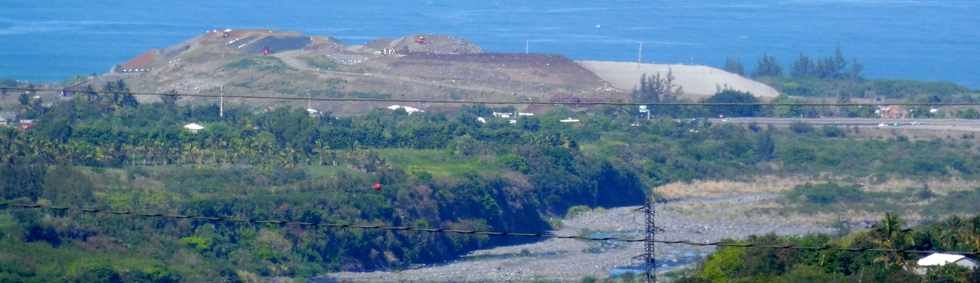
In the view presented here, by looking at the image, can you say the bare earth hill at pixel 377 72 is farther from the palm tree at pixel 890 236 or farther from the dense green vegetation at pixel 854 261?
the palm tree at pixel 890 236

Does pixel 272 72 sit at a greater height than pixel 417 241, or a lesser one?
greater

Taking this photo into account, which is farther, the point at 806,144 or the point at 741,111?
the point at 741,111

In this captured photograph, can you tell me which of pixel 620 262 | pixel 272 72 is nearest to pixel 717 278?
pixel 620 262

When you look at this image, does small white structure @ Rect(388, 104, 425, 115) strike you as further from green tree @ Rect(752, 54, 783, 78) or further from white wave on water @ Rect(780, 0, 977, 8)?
white wave on water @ Rect(780, 0, 977, 8)

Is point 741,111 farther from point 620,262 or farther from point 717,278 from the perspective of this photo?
point 717,278

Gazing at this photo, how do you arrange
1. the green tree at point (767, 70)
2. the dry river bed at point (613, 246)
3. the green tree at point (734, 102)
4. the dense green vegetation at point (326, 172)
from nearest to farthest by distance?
the dense green vegetation at point (326, 172), the dry river bed at point (613, 246), the green tree at point (734, 102), the green tree at point (767, 70)

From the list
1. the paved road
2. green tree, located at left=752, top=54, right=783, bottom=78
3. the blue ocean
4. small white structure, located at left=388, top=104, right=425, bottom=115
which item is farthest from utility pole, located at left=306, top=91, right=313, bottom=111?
green tree, located at left=752, top=54, right=783, bottom=78

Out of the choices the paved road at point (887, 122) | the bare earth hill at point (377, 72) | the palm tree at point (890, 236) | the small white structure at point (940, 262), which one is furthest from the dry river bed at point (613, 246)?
the bare earth hill at point (377, 72)

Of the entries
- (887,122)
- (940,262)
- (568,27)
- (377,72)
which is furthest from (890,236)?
(568,27)
